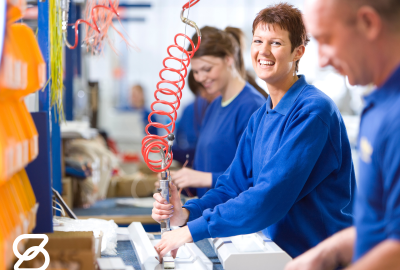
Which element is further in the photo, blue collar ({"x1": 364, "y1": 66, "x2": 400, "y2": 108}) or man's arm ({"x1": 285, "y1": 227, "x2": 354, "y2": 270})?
man's arm ({"x1": 285, "y1": 227, "x2": 354, "y2": 270})

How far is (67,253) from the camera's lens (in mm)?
880

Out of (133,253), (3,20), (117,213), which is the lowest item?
(117,213)

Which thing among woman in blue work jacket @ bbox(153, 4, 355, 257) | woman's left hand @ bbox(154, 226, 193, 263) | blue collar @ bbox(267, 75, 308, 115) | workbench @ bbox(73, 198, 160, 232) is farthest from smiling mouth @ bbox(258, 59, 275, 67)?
workbench @ bbox(73, 198, 160, 232)

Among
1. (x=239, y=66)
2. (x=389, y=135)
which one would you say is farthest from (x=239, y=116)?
(x=389, y=135)

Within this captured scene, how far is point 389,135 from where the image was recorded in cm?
69

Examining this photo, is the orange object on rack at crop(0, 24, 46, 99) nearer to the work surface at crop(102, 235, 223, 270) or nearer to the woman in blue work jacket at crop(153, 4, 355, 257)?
the woman in blue work jacket at crop(153, 4, 355, 257)

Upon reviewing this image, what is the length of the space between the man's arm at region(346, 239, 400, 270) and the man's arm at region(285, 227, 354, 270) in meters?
0.22

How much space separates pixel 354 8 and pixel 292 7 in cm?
75

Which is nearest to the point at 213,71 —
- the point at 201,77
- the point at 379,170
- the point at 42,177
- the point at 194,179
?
the point at 201,77

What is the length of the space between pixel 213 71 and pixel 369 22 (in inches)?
59.5

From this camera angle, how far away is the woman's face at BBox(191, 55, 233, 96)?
2195 millimetres

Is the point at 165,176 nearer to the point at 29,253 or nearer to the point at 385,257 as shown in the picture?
the point at 29,253

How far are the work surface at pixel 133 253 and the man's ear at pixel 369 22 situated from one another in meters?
0.86

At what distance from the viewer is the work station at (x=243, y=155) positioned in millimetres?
729
